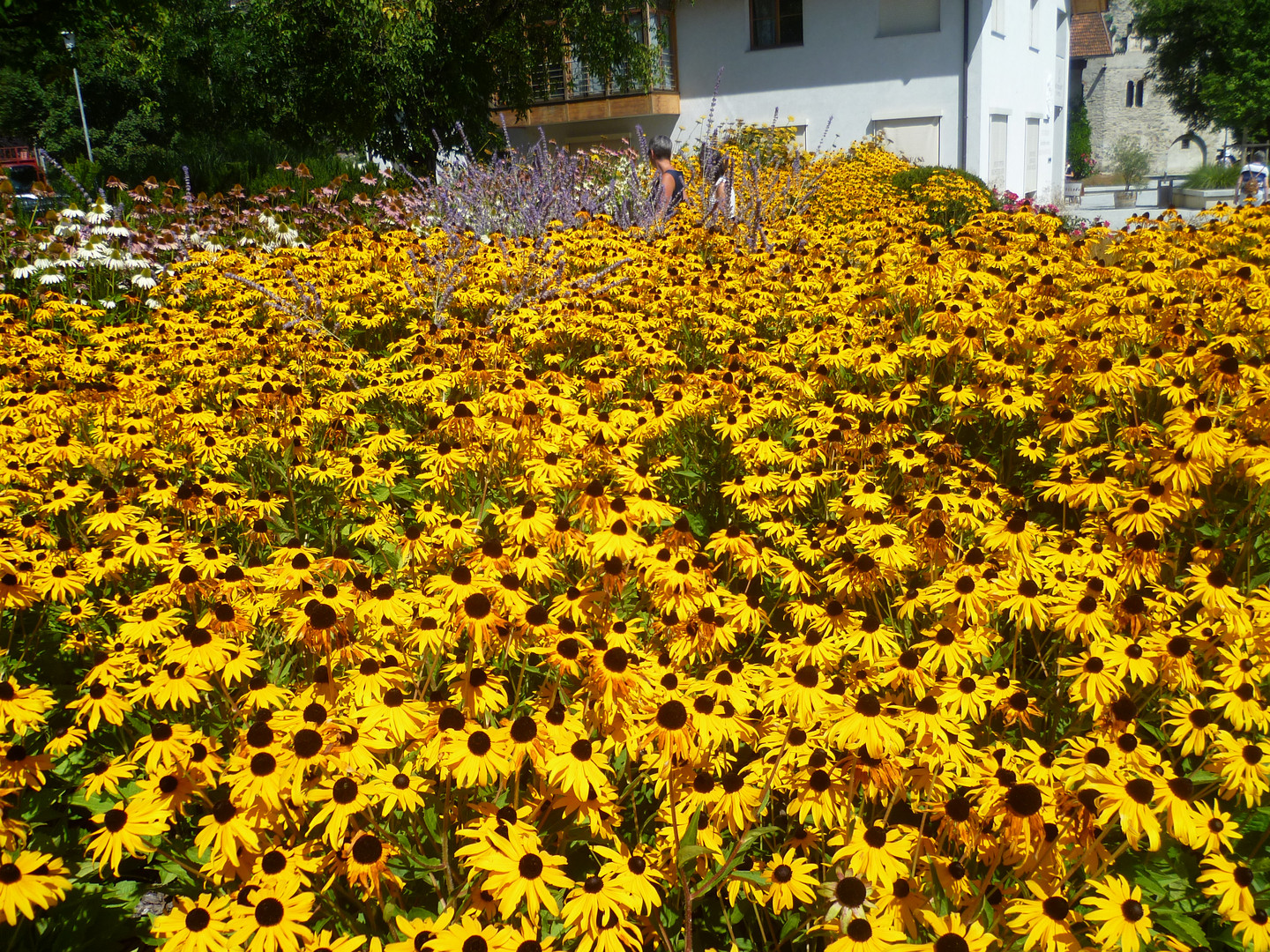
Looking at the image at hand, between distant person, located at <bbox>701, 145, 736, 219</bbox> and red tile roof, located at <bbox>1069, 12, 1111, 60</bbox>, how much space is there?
35.1 m

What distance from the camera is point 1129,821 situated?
163cm

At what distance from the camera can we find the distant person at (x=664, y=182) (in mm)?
8930

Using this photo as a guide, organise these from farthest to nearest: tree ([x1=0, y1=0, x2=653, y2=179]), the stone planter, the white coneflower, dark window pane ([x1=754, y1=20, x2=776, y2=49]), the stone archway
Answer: the stone archway, the stone planter, dark window pane ([x1=754, y1=20, x2=776, y2=49]), tree ([x1=0, y1=0, x2=653, y2=179]), the white coneflower

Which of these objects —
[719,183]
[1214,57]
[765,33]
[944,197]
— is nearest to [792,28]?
[765,33]

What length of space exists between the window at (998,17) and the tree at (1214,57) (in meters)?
20.3

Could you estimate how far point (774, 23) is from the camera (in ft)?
68.0

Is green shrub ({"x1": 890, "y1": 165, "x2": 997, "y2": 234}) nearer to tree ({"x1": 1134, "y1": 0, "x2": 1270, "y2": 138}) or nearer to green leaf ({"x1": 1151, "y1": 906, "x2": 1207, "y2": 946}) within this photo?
green leaf ({"x1": 1151, "y1": 906, "x2": 1207, "y2": 946})

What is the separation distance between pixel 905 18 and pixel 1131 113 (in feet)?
117

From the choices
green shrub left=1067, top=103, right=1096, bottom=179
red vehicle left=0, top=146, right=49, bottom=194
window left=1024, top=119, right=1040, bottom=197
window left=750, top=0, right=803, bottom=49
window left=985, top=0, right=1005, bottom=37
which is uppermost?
red vehicle left=0, top=146, right=49, bottom=194

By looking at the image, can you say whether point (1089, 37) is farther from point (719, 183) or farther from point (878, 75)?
point (719, 183)

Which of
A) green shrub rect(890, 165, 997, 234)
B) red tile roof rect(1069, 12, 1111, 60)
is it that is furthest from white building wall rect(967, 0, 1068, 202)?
red tile roof rect(1069, 12, 1111, 60)

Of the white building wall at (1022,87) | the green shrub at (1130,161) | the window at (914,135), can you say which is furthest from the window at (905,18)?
the green shrub at (1130,161)

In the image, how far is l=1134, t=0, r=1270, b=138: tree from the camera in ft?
107

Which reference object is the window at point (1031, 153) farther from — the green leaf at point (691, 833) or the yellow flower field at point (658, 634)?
the green leaf at point (691, 833)
